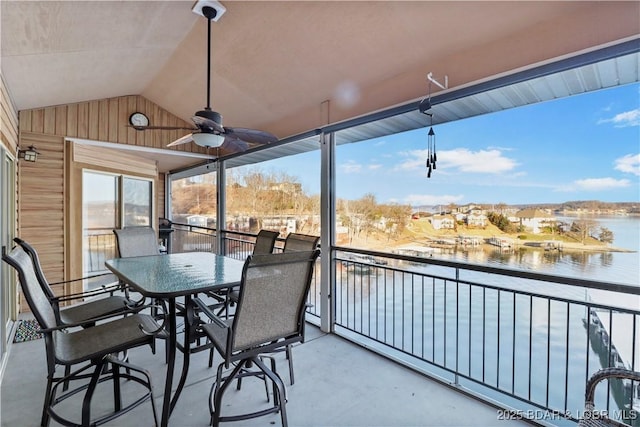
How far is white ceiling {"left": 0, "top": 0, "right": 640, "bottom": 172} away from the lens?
1.96m

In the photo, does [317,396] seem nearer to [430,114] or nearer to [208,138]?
[208,138]

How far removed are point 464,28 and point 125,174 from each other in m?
5.19

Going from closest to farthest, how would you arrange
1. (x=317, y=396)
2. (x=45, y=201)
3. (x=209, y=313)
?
(x=209, y=313)
(x=317, y=396)
(x=45, y=201)

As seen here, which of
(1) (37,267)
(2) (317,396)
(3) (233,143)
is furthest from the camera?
(3) (233,143)

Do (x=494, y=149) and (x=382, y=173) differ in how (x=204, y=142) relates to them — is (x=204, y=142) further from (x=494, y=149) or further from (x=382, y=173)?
(x=494, y=149)

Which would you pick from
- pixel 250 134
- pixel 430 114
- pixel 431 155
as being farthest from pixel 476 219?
pixel 250 134

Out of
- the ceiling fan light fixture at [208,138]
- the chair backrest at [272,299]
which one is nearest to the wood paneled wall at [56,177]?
the ceiling fan light fixture at [208,138]

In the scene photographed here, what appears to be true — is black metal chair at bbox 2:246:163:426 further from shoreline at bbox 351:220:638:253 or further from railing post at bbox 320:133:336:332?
shoreline at bbox 351:220:638:253

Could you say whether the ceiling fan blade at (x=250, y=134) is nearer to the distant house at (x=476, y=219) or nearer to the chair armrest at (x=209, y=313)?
the chair armrest at (x=209, y=313)

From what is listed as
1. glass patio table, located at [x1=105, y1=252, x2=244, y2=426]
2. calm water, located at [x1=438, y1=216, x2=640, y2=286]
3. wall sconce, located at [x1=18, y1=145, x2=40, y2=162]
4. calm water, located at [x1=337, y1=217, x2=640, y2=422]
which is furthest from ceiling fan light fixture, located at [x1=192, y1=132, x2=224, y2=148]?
wall sconce, located at [x1=18, y1=145, x2=40, y2=162]

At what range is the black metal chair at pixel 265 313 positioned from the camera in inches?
65.1

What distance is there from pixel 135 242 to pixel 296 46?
8.94 ft

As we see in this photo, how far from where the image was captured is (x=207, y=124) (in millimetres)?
2238

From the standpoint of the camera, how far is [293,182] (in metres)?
4.88
